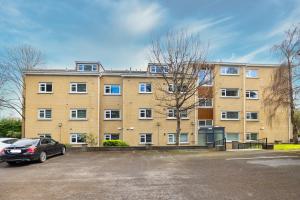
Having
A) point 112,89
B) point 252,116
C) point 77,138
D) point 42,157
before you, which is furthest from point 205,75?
point 42,157

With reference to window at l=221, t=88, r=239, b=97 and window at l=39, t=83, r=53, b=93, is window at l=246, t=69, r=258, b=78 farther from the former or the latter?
window at l=39, t=83, r=53, b=93

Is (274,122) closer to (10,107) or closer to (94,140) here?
(94,140)

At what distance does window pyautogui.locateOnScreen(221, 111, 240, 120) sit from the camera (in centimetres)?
3554

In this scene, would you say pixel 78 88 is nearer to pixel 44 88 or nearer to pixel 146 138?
pixel 44 88

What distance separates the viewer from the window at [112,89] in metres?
33.9

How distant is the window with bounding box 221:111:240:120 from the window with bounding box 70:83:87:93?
16.7m

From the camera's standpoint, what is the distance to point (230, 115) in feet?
117

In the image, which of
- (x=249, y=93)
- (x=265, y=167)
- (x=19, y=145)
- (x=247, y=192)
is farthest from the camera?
(x=249, y=93)

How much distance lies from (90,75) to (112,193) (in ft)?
83.9

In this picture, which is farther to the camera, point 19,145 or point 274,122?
point 274,122

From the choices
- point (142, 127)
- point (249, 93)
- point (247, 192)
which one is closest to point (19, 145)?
point (247, 192)

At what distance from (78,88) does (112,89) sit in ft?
12.6

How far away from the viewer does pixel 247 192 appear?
27.6 ft

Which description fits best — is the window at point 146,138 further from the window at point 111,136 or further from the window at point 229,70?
the window at point 229,70
